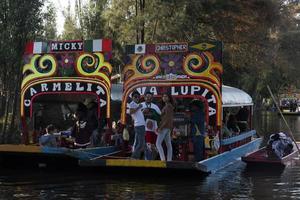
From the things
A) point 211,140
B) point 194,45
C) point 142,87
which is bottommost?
point 211,140

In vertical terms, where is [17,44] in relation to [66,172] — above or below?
above

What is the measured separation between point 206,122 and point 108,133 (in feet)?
10.2

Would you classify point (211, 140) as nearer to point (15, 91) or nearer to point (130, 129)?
point (130, 129)

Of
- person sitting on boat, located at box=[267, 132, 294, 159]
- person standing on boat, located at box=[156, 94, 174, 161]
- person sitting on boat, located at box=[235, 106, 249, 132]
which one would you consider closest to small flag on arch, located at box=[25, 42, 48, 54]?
person standing on boat, located at box=[156, 94, 174, 161]

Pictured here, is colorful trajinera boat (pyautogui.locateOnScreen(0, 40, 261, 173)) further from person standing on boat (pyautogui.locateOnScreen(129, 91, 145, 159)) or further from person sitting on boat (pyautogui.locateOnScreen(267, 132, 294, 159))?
person sitting on boat (pyautogui.locateOnScreen(267, 132, 294, 159))

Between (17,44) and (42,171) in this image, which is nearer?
(42,171)

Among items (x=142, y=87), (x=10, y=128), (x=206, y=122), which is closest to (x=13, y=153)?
(x=142, y=87)

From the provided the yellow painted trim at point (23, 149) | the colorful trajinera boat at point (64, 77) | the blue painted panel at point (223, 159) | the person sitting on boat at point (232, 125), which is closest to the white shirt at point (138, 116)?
the blue painted panel at point (223, 159)

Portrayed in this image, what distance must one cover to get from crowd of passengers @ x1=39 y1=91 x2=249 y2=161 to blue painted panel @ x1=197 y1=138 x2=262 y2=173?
0.43 m

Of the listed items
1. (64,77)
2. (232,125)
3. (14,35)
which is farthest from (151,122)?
(14,35)

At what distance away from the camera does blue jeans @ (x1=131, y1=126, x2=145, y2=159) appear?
46.3 ft

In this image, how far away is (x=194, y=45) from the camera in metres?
15.6

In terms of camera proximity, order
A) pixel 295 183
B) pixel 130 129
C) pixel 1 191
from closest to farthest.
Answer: pixel 1 191, pixel 295 183, pixel 130 129

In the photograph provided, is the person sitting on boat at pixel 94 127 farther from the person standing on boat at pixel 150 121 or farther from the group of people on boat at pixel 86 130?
the person standing on boat at pixel 150 121
